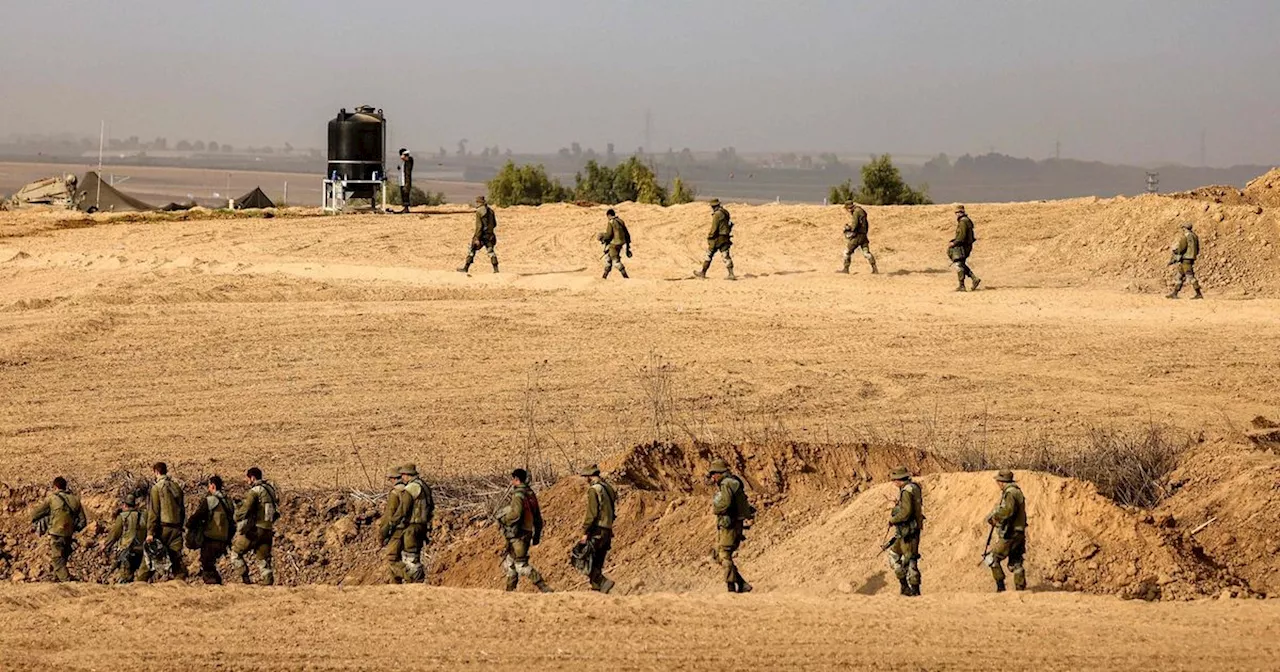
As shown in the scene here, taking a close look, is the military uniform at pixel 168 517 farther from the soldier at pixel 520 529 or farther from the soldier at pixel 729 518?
the soldier at pixel 729 518

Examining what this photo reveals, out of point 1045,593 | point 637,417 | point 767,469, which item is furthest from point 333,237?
point 1045,593

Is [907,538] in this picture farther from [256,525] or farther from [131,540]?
[131,540]

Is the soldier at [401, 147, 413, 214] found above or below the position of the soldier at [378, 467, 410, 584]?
above

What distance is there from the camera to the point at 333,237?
32375 millimetres

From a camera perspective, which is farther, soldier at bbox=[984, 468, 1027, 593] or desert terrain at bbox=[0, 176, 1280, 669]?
soldier at bbox=[984, 468, 1027, 593]

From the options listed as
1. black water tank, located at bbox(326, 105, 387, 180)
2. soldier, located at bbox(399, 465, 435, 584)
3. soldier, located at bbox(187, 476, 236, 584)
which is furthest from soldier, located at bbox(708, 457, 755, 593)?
black water tank, located at bbox(326, 105, 387, 180)

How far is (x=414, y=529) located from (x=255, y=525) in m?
1.53

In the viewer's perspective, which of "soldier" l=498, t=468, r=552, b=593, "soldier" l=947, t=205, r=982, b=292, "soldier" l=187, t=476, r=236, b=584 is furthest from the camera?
"soldier" l=947, t=205, r=982, b=292

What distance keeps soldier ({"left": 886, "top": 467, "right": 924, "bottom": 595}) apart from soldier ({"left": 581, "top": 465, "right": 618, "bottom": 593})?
7.40ft

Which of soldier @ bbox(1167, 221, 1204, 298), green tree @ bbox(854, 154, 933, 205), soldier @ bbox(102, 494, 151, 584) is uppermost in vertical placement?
green tree @ bbox(854, 154, 933, 205)

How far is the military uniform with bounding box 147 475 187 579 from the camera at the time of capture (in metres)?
14.3

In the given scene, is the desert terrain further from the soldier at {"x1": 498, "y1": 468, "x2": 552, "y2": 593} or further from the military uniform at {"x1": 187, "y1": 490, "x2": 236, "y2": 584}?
the military uniform at {"x1": 187, "y1": 490, "x2": 236, "y2": 584}

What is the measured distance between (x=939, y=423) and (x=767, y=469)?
3.77 meters

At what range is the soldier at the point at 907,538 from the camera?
1321 centimetres
